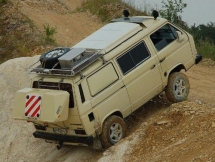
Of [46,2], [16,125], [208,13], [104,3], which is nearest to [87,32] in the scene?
[104,3]

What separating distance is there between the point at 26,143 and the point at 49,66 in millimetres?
2458

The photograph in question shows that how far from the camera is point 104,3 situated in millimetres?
23438

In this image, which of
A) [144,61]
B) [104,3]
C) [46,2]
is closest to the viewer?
[144,61]

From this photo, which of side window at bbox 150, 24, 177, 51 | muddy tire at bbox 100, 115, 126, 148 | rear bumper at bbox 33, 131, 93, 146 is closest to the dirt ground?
muddy tire at bbox 100, 115, 126, 148

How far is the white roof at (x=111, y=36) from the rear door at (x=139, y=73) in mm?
287

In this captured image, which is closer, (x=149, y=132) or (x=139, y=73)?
(x=149, y=132)

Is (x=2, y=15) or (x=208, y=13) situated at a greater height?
(x=2, y=15)

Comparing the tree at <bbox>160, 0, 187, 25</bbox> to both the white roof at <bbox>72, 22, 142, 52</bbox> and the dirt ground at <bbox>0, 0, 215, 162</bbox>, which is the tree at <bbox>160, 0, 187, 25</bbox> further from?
the white roof at <bbox>72, 22, 142, 52</bbox>

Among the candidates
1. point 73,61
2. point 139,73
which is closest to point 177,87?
point 139,73

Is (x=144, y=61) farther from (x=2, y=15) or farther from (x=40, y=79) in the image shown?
(x=2, y=15)

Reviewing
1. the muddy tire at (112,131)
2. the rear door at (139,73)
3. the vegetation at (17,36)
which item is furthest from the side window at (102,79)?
the vegetation at (17,36)

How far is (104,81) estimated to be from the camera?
9.70 metres

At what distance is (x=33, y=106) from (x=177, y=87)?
340 centimetres

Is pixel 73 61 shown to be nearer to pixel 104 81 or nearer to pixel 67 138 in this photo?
pixel 104 81
